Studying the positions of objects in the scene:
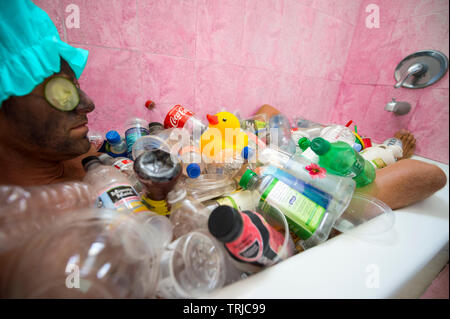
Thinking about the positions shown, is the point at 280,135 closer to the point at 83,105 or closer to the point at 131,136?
the point at 131,136

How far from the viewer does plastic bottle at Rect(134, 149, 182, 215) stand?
17.0 inches

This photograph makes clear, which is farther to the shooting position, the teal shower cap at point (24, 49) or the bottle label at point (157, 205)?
the bottle label at point (157, 205)

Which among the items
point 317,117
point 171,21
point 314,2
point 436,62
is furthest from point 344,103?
Answer: point 171,21

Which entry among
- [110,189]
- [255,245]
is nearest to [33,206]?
[110,189]

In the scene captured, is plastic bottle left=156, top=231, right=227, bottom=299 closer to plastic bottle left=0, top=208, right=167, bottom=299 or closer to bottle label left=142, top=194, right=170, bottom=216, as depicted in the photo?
plastic bottle left=0, top=208, right=167, bottom=299

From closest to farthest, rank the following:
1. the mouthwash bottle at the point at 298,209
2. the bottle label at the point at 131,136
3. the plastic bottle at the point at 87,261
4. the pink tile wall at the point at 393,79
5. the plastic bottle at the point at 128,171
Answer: the plastic bottle at the point at 87,261 < the mouthwash bottle at the point at 298,209 < the plastic bottle at the point at 128,171 < the bottle label at the point at 131,136 < the pink tile wall at the point at 393,79

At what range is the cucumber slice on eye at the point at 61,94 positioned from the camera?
388mm

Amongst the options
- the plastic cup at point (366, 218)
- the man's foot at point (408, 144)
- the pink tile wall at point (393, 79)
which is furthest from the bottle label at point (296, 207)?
the pink tile wall at point (393, 79)

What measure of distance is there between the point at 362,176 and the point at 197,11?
1028mm

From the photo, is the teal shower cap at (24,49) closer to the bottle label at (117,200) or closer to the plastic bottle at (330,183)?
the bottle label at (117,200)

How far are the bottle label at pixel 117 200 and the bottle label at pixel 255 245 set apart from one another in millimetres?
262

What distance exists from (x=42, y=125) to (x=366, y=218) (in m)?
0.97

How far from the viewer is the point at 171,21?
0.81 metres
